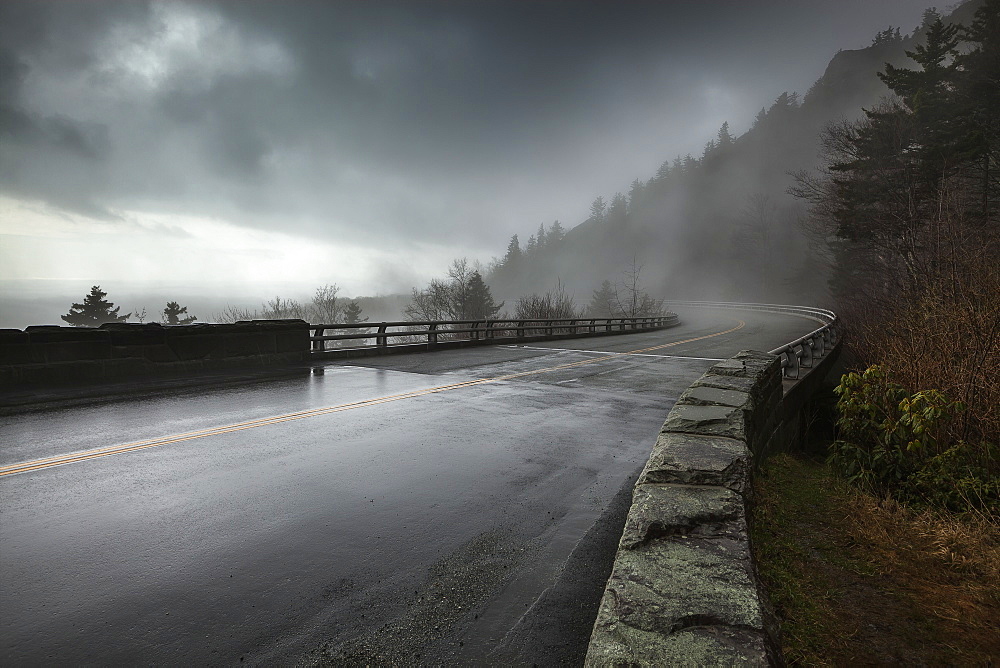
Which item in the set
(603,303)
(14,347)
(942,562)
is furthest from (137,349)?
(603,303)

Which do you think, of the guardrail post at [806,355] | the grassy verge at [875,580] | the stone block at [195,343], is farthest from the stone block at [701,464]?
the stone block at [195,343]

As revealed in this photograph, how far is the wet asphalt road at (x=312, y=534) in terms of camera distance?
2.62 m

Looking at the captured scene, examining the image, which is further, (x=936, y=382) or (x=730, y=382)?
(x=936, y=382)

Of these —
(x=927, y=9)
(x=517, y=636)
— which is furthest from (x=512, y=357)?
(x=927, y=9)

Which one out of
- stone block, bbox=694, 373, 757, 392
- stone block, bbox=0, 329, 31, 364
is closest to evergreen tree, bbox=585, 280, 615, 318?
stone block, bbox=0, 329, 31, 364

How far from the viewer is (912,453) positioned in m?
6.66

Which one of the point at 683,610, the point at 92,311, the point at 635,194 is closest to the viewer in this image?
the point at 683,610

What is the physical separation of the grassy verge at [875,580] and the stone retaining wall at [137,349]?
38.9 feet

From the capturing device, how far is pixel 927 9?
80438 mm

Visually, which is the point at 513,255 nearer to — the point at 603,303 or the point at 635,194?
the point at 635,194

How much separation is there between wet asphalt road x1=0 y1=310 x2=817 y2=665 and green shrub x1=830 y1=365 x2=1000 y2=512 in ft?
8.43

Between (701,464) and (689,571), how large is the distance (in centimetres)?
123

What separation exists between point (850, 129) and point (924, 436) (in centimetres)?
3165

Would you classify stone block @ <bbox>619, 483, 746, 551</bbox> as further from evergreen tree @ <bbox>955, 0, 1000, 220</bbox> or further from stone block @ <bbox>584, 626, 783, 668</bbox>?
evergreen tree @ <bbox>955, 0, 1000, 220</bbox>
